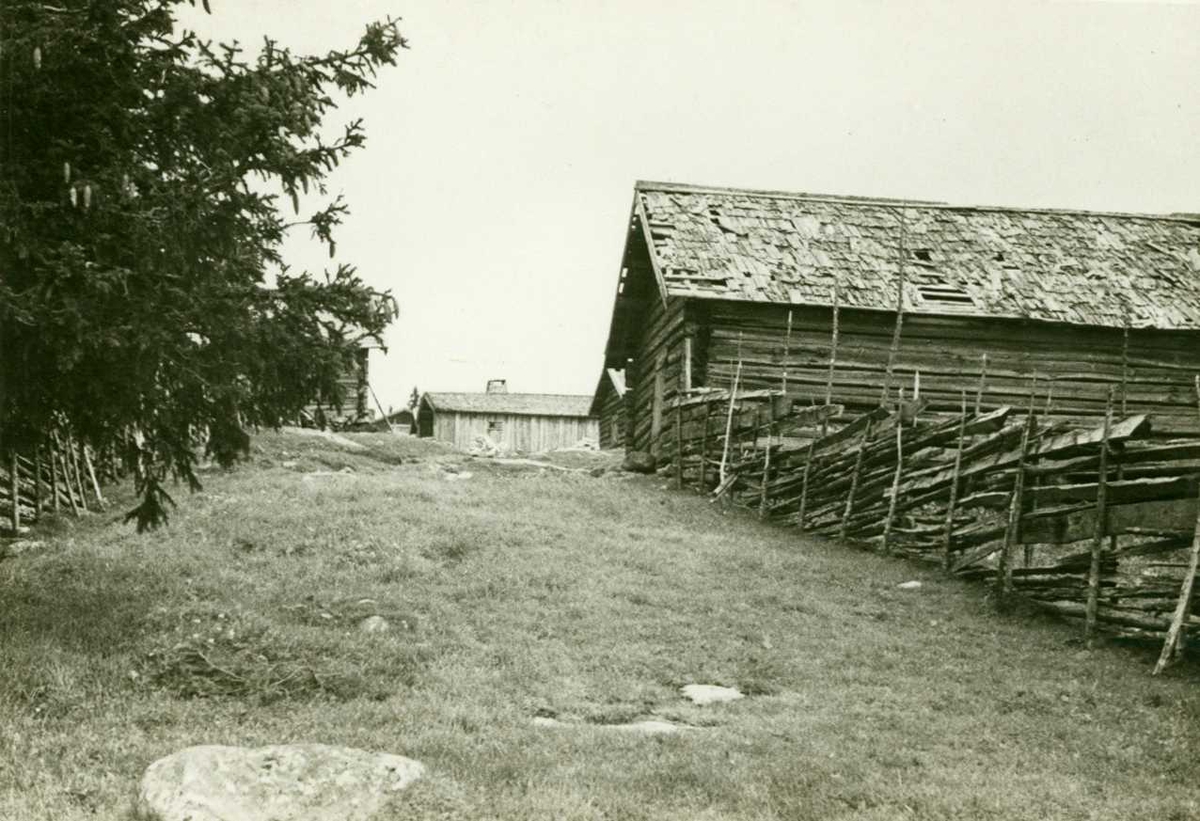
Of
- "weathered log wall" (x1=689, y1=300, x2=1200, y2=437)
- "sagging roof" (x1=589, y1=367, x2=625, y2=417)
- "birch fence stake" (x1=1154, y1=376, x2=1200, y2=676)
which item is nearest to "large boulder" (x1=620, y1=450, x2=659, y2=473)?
"weathered log wall" (x1=689, y1=300, x2=1200, y2=437)

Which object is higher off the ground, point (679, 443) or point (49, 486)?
point (679, 443)

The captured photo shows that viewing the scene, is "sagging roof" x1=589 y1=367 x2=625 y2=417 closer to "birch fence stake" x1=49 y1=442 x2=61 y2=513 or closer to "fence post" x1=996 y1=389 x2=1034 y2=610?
"birch fence stake" x1=49 y1=442 x2=61 y2=513

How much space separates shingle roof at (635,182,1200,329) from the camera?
734 inches

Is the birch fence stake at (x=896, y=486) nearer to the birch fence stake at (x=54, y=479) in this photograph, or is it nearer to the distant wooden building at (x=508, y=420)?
the birch fence stake at (x=54, y=479)

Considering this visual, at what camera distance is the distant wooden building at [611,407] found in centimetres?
3005

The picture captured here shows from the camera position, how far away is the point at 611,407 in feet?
108

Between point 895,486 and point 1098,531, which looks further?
point 895,486

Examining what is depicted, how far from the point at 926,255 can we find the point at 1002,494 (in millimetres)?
10808

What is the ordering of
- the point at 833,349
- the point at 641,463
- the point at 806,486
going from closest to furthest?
the point at 806,486, the point at 833,349, the point at 641,463

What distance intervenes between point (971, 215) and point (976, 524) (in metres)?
12.2

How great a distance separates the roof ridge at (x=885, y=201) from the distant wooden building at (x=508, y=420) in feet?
90.2

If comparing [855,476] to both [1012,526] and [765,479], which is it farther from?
[1012,526]

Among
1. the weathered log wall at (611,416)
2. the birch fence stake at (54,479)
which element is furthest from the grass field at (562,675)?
the weathered log wall at (611,416)

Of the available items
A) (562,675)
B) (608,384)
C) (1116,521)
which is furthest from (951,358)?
(608,384)
